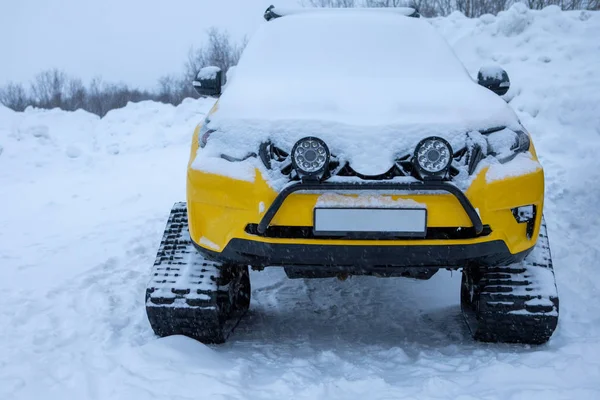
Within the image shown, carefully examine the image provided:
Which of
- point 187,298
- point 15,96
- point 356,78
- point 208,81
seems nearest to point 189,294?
point 187,298

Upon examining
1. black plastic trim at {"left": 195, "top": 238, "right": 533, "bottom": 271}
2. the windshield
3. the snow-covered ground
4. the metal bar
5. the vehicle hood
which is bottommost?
the snow-covered ground

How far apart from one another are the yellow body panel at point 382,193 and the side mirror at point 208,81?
137 cm

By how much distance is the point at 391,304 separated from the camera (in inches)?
154

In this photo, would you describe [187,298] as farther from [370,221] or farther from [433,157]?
[433,157]

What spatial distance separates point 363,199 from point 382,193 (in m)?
0.08

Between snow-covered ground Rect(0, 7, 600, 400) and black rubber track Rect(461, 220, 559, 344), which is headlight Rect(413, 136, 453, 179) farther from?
snow-covered ground Rect(0, 7, 600, 400)

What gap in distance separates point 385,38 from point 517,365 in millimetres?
2229

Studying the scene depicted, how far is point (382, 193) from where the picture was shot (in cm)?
253

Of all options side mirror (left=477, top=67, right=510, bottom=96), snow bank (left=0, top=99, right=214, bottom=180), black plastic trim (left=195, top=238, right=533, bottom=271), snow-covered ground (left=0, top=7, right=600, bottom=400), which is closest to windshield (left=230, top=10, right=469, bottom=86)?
side mirror (left=477, top=67, right=510, bottom=96)

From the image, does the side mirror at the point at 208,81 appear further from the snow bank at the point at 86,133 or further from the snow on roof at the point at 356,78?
the snow bank at the point at 86,133

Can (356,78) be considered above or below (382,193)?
above

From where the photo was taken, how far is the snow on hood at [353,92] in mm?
2623

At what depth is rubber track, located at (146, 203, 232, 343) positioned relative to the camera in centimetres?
286

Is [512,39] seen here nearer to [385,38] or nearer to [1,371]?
[385,38]
